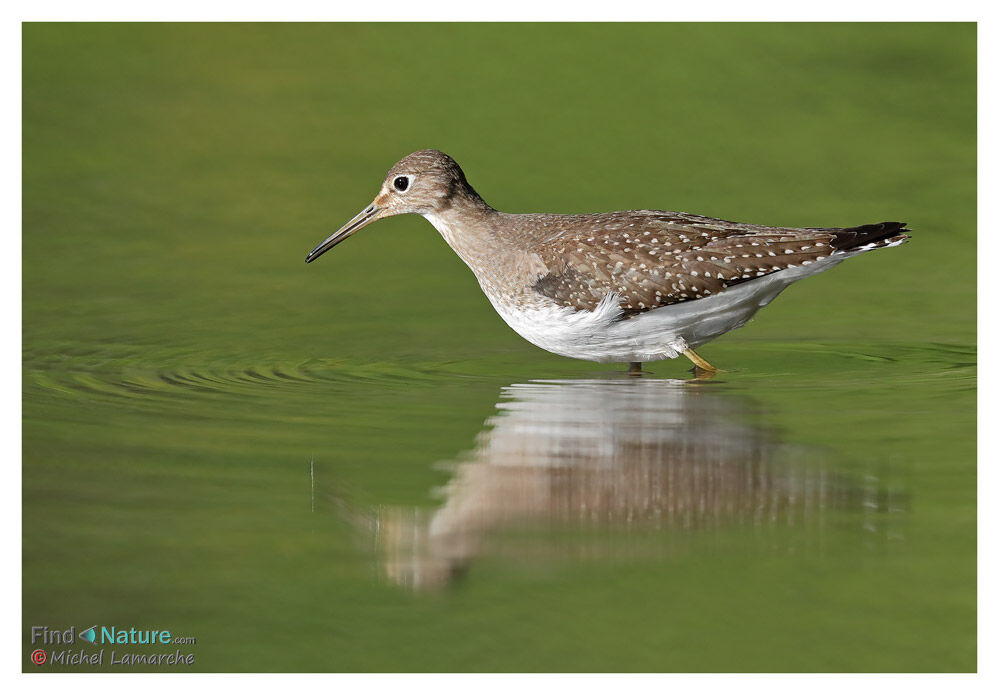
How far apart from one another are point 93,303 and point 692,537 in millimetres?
8819

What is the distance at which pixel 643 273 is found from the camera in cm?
1283

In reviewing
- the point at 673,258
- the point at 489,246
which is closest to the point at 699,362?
the point at 673,258

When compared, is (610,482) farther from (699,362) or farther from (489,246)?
(489,246)

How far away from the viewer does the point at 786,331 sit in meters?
15.0

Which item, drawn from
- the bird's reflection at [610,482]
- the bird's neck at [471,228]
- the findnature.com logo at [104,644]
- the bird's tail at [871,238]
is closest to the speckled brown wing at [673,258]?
the bird's tail at [871,238]

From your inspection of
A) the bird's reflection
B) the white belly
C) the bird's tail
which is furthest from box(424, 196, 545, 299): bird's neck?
the bird's tail

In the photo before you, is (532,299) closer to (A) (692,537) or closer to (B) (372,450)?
(B) (372,450)

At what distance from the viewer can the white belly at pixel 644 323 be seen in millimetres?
12836

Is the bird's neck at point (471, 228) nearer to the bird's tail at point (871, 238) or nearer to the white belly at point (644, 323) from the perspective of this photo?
the white belly at point (644, 323)

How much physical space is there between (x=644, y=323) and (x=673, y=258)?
615mm

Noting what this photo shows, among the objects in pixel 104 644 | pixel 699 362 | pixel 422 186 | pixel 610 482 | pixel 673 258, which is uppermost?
pixel 422 186

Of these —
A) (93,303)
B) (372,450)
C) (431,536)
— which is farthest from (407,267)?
(431,536)

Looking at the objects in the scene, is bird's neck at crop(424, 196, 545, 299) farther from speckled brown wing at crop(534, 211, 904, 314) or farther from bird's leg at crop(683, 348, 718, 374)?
bird's leg at crop(683, 348, 718, 374)

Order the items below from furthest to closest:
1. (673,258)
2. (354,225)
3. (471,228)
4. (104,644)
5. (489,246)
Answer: (354,225)
(471,228)
(489,246)
(673,258)
(104,644)
